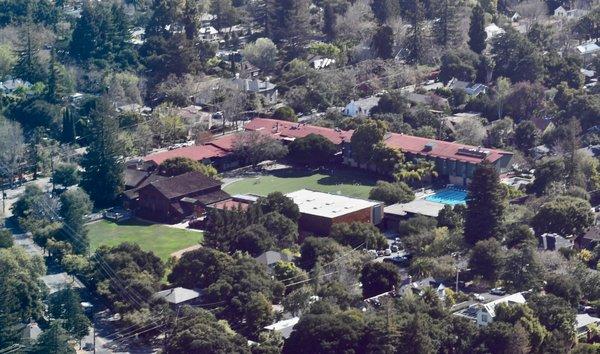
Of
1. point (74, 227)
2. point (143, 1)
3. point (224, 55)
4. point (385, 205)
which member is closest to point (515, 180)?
point (385, 205)

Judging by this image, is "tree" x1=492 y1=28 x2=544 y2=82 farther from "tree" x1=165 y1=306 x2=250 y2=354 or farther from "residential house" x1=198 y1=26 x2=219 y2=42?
"tree" x1=165 y1=306 x2=250 y2=354

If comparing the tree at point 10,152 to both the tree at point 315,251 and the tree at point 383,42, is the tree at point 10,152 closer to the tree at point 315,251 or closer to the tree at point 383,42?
the tree at point 315,251

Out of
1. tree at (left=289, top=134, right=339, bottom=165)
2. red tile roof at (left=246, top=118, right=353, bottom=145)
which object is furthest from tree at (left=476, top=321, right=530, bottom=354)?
red tile roof at (left=246, top=118, right=353, bottom=145)

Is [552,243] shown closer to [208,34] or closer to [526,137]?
[526,137]

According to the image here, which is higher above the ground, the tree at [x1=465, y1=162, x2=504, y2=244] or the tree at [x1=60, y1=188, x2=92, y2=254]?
the tree at [x1=465, y1=162, x2=504, y2=244]

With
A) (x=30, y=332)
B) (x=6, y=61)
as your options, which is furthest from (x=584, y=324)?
(x=6, y=61)

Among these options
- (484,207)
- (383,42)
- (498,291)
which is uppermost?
(383,42)
